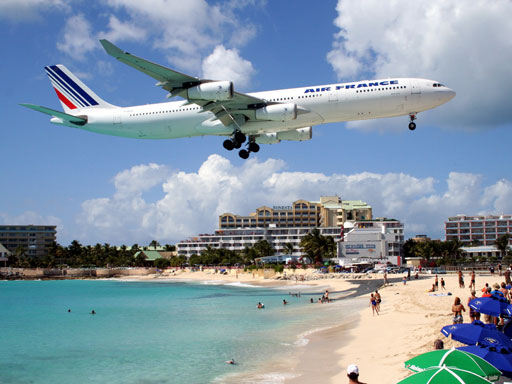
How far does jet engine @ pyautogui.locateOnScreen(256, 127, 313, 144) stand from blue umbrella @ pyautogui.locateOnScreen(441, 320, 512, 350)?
83.7 feet

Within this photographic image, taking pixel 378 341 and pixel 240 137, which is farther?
pixel 240 137

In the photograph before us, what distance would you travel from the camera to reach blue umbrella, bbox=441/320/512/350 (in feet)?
39.0

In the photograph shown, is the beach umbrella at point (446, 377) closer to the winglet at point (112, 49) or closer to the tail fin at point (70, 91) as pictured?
the winglet at point (112, 49)

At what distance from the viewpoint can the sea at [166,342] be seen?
1090 inches

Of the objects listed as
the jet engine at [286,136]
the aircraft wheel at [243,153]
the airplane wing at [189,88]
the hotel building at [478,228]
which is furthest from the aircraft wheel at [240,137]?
the hotel building at [478,228]

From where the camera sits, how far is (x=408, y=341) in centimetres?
2491

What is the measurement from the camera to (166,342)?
3759 centimetres

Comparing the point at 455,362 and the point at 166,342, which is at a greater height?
the point at 455,362

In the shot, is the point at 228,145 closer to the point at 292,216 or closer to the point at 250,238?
the point at 250,238

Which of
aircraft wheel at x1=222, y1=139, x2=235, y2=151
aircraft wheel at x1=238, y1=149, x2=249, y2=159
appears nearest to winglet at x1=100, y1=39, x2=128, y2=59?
aircraft wheel at x1=222, y1=139, x2=235, y2=151

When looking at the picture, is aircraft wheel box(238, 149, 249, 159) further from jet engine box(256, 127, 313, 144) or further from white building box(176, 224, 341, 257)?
white building box(176, 224, 341, 257)

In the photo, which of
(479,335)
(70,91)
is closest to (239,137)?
(70,91)

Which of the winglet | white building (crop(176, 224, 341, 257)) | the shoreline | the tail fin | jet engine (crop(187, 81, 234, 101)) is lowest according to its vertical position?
the shoreline

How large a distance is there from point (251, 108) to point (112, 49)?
971 centimetres
